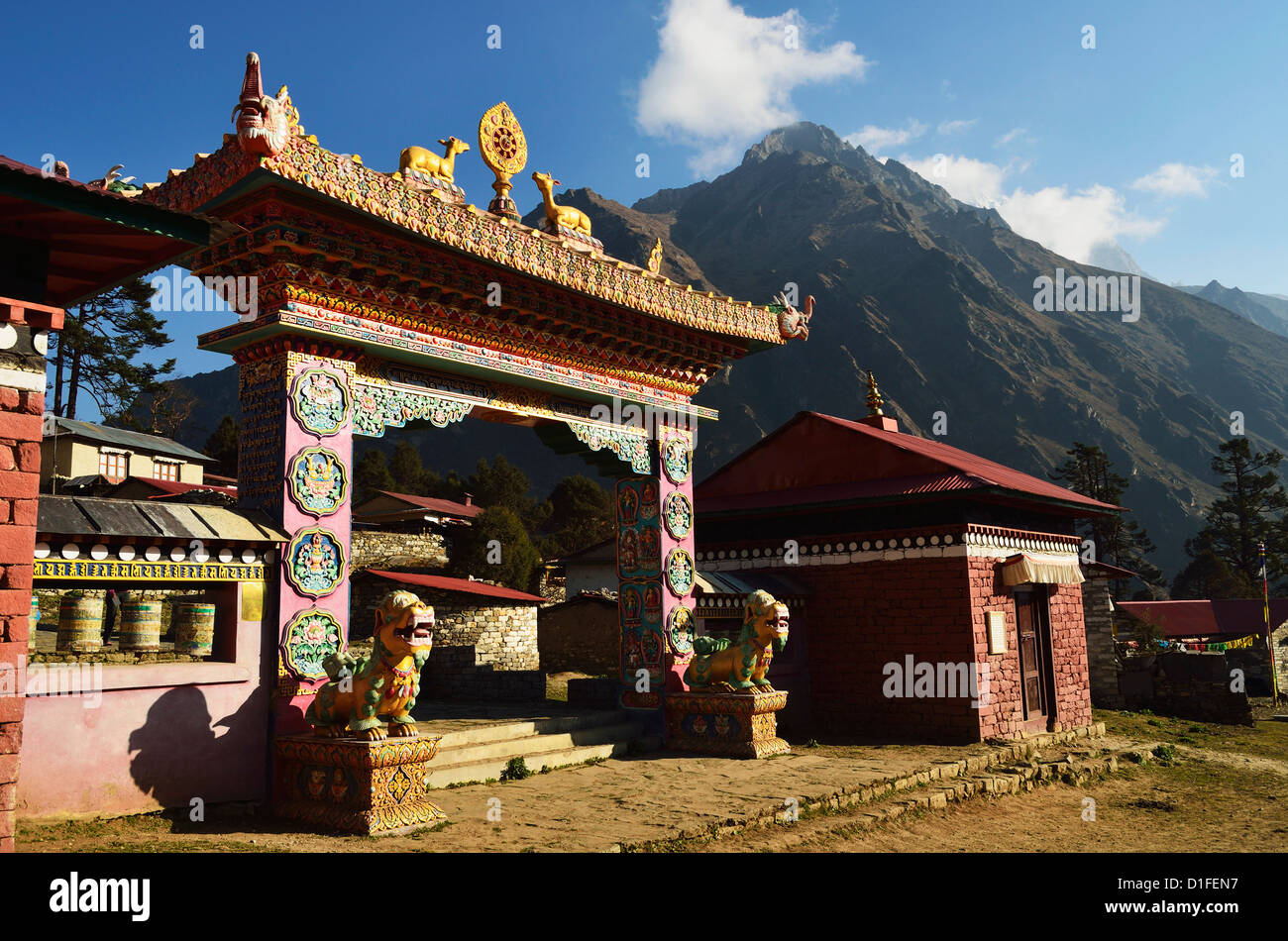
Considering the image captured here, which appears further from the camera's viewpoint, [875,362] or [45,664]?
[875,362]

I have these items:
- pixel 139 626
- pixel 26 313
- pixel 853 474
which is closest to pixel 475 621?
pixel 853 474

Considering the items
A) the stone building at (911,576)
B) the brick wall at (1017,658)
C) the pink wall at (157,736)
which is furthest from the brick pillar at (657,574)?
the pink wall at (157,736)

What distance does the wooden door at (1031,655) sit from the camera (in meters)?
14.3

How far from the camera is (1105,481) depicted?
55.3 m

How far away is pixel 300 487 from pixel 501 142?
525 centimetres

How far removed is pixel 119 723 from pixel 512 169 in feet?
24.5

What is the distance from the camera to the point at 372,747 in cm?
686

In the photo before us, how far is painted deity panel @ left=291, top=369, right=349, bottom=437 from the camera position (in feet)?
26.8

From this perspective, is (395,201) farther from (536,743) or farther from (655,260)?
(536,743)

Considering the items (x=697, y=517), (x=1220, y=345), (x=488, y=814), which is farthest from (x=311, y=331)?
(x=1220, y=345)

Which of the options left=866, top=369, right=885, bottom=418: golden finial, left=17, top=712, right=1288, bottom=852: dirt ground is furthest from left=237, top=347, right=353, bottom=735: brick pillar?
left=866, top=369, right=885, bottom=418: golden finial

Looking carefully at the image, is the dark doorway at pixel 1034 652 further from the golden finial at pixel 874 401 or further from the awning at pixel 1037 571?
the golden finial at pixel 874 401

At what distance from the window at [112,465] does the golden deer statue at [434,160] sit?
27681 mm
